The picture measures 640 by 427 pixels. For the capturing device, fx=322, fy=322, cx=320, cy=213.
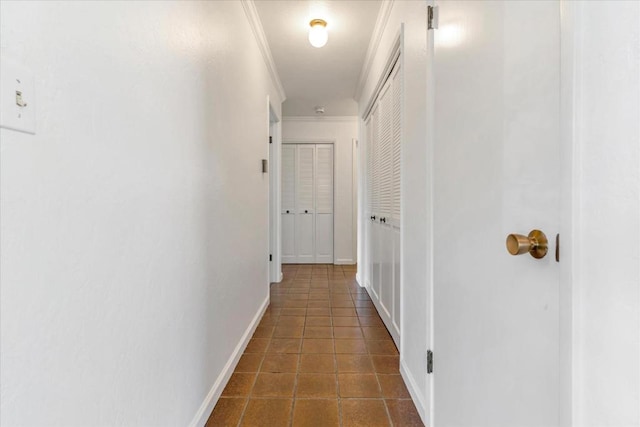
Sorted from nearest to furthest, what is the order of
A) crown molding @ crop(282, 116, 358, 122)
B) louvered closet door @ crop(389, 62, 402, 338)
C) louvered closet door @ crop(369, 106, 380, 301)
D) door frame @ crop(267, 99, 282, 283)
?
louvered closet door @ crop(389, 62, 402, 338), louvered closet door @ crop(369, 106, 380, 301), door frame @ crop(267, 99, 282, 283), crown molding @ crop(282, 116, 358, 122)

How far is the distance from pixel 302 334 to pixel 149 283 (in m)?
1.68

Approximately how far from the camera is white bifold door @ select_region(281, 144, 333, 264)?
525 centimetres

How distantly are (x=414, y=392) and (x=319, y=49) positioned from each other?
283cm

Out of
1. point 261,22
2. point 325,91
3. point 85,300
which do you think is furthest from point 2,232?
point 325,91

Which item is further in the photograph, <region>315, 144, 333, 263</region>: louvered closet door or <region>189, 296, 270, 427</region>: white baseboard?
<region>315, 144, 333, 263</region>: louvered closet door

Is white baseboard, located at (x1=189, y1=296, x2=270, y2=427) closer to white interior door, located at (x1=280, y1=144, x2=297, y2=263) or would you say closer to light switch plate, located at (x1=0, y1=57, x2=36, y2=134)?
light switch plate, located at (x1=0, y1=57, x2=36, y2=134)

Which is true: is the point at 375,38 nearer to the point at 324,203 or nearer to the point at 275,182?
the point at 275,182

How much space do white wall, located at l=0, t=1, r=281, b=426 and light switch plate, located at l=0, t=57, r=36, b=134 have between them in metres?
0.02

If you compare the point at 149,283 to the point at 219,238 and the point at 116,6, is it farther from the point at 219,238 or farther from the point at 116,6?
the point at 116,6

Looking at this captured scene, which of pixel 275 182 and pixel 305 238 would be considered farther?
pixel 305 238

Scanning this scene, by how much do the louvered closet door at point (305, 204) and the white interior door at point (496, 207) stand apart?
4.03 metres

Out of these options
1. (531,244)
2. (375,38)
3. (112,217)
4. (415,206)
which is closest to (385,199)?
(415,206)

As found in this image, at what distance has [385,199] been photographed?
263 centimetres

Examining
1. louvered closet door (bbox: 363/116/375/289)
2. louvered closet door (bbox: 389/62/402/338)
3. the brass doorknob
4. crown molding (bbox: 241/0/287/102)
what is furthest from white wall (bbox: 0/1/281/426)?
louvered closet door (bbox: 363/116/375/289)
